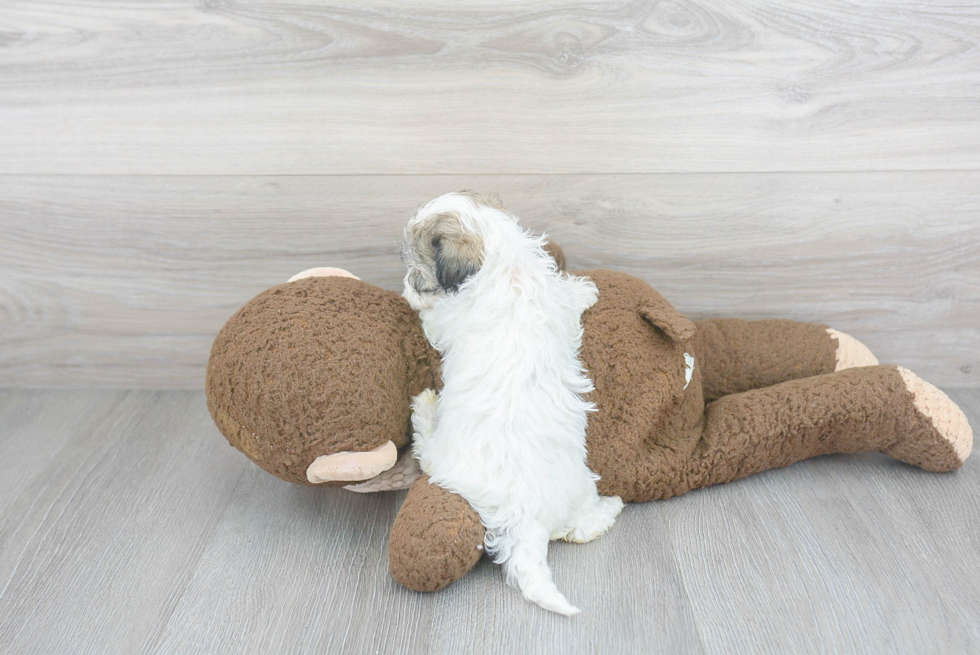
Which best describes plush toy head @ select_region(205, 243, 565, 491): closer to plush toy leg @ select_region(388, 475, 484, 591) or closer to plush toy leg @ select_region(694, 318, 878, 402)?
plush toy leg @ select_region(388, 475, 484, 591)

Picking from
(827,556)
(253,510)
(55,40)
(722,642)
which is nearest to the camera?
(722,642)

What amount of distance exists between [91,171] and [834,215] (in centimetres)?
114

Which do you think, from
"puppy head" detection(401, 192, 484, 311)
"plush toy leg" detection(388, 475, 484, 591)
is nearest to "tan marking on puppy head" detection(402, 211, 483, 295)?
"puppy head" detection(401, 192, 484, 311)

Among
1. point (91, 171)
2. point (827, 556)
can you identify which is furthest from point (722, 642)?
point (91, 171)

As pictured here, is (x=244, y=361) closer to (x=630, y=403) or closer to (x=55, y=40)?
(x=630, y=403)

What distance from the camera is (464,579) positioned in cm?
79

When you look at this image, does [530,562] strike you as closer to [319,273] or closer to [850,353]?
[319,273]

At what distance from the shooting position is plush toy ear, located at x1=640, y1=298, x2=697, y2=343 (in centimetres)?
85

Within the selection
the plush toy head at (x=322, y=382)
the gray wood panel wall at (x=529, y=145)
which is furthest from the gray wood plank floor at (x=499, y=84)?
the plush toy head at (x=322, y=382)

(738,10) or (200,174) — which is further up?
(738,10)

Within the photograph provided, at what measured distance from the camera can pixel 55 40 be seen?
105cm

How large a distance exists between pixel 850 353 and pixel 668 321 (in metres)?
0.36

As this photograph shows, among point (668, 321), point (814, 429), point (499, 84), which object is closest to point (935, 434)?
point (814, 429)

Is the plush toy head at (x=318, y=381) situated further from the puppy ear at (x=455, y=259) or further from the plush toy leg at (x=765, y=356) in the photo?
the plush toy leg at (x=765, y=356)
